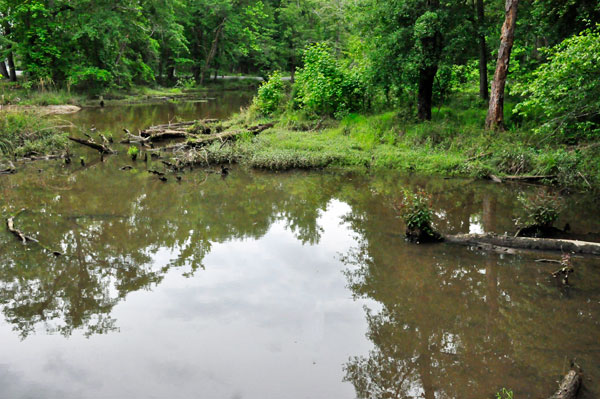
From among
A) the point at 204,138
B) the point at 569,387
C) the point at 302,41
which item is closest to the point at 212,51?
the point at 302,41

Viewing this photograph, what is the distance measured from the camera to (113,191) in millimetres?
12070

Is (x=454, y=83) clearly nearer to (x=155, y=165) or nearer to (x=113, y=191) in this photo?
(x=155, y=165)

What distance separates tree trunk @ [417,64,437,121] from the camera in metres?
16.1

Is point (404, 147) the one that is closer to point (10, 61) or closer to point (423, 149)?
point (423, 149)

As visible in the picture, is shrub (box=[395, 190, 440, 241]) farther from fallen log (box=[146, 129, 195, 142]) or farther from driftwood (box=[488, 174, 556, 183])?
fallen log (box=[146, 129, 195, 142])

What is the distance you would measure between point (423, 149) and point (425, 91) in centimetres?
273

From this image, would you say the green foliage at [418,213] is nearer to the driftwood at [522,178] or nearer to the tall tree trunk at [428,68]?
the driftwood at [522,178]

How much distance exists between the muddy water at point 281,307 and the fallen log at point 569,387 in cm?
14

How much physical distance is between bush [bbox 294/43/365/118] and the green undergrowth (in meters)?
9.75

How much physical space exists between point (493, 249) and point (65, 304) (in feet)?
23.0

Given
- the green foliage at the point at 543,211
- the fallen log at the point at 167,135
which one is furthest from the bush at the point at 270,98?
the green foliage at the point at 543,211

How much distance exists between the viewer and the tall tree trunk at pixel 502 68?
13477mm

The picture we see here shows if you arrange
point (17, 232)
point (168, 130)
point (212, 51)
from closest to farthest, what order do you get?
1. point (17, 232)
2. point (168, 130)
3. point (212, 51)

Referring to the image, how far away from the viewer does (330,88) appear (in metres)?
18.6
